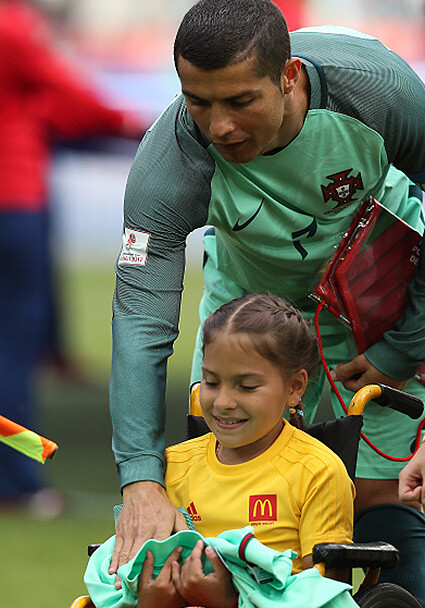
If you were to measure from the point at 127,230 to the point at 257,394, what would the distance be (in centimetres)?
54

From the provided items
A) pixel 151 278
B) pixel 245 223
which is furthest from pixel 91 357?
pixel 151 278

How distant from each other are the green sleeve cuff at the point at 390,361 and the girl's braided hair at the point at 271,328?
0.40 meters

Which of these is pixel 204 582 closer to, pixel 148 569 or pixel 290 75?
pixel 148 569

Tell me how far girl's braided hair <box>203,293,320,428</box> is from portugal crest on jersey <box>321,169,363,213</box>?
340 mm

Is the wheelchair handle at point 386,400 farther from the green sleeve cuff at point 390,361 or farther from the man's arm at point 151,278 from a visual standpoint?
the man's arm at point 151,278

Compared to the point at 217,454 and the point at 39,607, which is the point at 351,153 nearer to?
the point at 217,454

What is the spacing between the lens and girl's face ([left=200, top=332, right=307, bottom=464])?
2754 millimetres

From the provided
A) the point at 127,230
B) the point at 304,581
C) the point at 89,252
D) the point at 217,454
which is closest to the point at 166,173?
the point at 127,230

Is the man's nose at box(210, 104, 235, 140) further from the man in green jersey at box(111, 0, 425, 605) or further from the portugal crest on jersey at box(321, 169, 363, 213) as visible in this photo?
the portugal crest on jersey at box(321, 169, 363, 213)

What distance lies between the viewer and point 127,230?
297 cm

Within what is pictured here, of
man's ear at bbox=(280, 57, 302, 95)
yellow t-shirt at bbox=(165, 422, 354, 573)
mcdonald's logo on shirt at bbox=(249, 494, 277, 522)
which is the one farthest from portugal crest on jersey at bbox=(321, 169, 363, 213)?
mcdonald's logo on shirt at bbox=(249, 494, 277, 522)

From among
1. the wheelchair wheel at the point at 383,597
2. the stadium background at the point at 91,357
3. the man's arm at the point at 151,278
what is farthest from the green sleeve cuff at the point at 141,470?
the stadium background at the point at 91,357

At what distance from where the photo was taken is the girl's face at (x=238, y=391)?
2.75 meters

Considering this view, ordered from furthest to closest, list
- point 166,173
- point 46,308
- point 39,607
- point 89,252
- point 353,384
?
point 89,252, point 46,308, point 39,607, point 353,384, point 166,173
